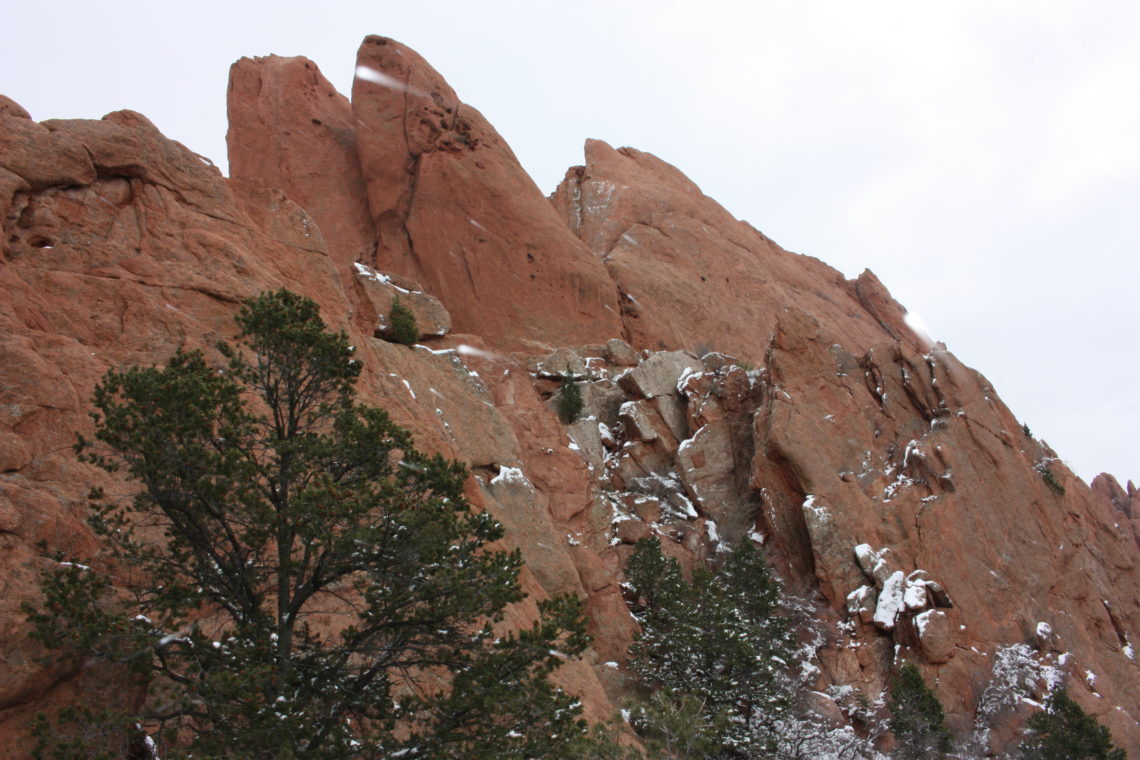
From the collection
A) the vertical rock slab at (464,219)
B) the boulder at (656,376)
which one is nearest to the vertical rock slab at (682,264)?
the vertical rock slab at (464,219)

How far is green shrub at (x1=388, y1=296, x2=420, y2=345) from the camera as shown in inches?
1143

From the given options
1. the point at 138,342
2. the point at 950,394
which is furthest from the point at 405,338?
the point at 950,394

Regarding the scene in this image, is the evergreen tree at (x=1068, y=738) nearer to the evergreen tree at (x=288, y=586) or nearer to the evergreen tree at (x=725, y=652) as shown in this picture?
the evergreen tree at (x=725, y=652)

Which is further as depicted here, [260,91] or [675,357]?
[260,91]

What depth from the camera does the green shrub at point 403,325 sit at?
1143 inches

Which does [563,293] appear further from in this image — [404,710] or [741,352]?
[404,710]

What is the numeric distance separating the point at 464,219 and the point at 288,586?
3428 centimetres

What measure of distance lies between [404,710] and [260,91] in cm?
4553

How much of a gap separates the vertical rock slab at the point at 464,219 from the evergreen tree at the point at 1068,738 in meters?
24.3

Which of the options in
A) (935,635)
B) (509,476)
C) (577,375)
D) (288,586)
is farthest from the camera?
(577,375)

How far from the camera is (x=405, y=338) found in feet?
95.6

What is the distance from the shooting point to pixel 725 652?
23844 millimetres

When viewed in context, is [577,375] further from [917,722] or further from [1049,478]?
[1049,478]

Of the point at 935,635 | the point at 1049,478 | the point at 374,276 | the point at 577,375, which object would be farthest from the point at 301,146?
the point at 1049,478
